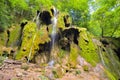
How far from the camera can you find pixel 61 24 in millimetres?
13883

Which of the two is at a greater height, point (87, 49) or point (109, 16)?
point (109, 16)

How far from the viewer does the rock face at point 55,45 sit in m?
12.4

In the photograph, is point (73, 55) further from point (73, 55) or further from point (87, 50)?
point (87, 50)

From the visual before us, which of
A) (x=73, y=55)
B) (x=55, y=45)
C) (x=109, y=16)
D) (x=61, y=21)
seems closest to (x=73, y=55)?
(x=73, y=55)

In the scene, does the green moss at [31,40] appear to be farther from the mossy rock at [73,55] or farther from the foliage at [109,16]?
the foliage at [109,16]

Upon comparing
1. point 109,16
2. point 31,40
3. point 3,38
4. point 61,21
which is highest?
point 109,16

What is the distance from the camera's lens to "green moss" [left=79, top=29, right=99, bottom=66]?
44.5 feet

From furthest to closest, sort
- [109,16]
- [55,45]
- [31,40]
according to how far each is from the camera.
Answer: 1. [109,16]
2. [55,45]
3. [31,40]

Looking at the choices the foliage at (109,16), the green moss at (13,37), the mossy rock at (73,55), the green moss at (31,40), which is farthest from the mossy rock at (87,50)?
the foliage at (109,16)

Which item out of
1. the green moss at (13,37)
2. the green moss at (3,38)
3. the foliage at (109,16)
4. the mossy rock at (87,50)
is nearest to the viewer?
the mossy rock at (87,50)

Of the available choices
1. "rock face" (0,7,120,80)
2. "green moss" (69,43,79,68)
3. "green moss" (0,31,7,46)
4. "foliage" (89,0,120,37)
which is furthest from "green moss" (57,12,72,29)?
"foliage" (89,0,120,37)

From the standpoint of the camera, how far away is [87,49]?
14164 mm

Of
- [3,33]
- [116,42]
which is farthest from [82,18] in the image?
[3,33]

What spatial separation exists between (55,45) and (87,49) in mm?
2348
